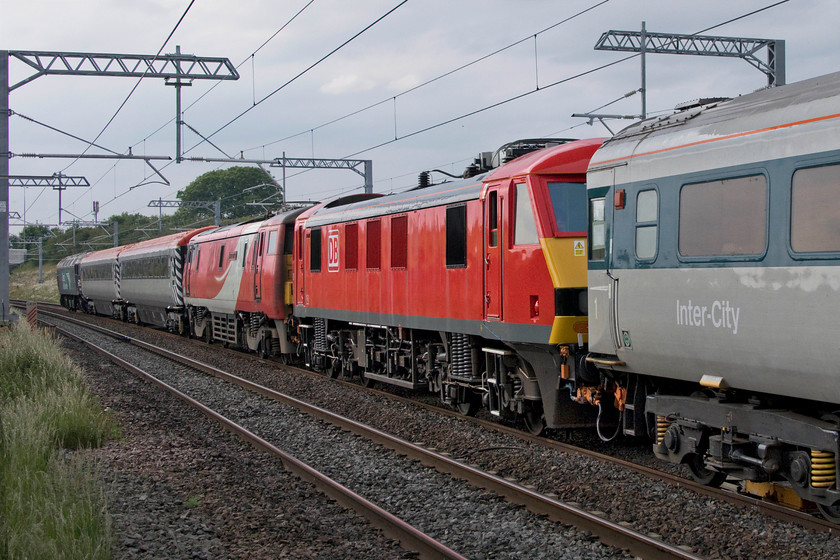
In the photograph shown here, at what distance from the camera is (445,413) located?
42.5ft

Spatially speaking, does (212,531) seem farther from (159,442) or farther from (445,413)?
(445,413)

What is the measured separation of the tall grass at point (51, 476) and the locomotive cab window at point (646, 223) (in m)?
5.01

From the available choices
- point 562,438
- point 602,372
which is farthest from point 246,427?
point 602,372

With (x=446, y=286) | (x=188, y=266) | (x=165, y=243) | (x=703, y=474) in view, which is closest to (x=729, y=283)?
(x=703, y=474)

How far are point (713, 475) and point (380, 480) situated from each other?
10.9 feet

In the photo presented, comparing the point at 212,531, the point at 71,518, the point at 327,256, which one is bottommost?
the point at 212,531

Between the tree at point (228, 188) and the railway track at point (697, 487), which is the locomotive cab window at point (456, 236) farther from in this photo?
the tree at point (228, 188)

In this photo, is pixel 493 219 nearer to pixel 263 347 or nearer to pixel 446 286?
pixel 446 286

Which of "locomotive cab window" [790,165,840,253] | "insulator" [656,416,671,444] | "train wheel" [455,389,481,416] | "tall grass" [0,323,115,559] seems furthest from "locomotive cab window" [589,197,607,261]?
"tall grass" [0,323,115,559]

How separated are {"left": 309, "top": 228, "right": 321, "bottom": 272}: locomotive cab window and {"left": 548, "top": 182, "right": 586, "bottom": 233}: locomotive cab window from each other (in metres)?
8.11

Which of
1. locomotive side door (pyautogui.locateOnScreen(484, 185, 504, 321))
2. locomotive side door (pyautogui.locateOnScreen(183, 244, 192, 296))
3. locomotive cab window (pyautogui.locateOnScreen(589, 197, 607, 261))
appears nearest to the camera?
locomotive cab window (pyautogui.locateOnScreen(589, 197, 607, 261))

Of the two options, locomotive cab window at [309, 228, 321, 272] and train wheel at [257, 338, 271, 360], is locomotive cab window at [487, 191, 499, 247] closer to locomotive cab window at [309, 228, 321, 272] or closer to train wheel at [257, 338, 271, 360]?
locomotive cab window at [309, 228, 321, 272]

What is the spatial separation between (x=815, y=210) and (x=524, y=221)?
427 cm

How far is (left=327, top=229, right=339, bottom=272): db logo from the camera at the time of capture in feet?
53.6
